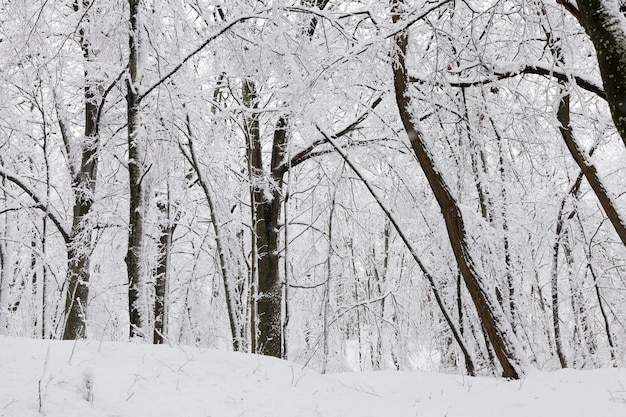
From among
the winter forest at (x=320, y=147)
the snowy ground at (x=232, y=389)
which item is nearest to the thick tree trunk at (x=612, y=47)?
the winter forest at (x=320, y=147)

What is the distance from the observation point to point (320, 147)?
8195 mm

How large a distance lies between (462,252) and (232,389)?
314 cm

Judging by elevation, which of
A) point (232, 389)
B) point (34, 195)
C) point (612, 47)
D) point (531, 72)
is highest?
point (531, 72)

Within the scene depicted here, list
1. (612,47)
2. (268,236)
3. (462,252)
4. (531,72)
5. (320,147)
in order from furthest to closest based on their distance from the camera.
A: (320,147), (268,236), (462,252), (531,72), (612,47)

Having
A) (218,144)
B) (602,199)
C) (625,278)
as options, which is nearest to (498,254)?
(602,199)

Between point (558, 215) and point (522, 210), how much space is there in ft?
2.07

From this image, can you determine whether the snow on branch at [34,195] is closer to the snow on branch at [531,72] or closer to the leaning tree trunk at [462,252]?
the leaning tree trunk at [462,252]

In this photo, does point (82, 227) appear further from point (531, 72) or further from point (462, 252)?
point (531, 72)

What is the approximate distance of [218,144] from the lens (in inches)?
302

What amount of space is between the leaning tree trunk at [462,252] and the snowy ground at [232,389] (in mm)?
357

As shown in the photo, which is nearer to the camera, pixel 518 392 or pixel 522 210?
pixel 518 392

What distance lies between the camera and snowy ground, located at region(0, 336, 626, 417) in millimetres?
2809

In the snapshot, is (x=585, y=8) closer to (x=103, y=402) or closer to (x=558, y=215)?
(x=103, y=402)

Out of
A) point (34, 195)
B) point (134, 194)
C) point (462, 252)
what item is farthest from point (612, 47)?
point (34, 195)
